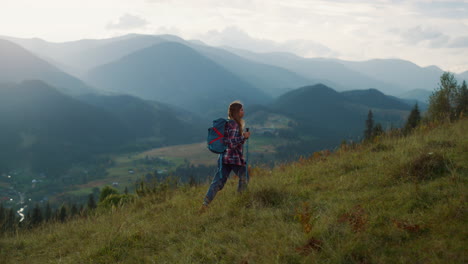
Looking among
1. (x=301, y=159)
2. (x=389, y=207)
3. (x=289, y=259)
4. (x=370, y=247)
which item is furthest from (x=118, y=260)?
(x=301, y=159)

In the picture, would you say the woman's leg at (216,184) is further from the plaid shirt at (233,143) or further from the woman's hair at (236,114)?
the woman's hair at (236,114)

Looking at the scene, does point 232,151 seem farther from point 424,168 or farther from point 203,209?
point 424,168

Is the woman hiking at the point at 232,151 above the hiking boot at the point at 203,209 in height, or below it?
above

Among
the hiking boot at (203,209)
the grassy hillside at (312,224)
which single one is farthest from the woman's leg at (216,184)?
the grassy hillside at (312,224)

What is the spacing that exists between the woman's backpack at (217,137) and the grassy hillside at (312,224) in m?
1.18

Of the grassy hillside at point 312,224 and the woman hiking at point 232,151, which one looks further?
the woman hiking at point 232,151

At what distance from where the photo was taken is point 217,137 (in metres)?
7.28

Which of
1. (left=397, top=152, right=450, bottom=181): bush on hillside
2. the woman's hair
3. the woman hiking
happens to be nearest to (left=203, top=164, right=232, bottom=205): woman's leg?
the woman hiking

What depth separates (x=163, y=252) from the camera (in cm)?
525

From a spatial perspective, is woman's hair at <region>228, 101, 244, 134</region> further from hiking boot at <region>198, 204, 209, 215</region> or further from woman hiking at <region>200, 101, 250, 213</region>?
hiking boot at <region>198, 204, 209, 215</region>

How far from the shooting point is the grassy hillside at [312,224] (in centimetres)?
410

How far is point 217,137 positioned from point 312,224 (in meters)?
3.21

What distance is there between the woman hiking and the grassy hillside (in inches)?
20.5

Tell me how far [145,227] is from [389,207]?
14.6 ft
